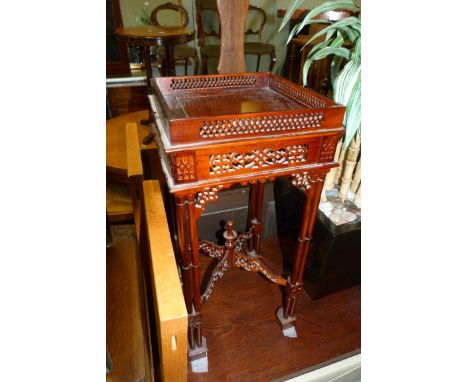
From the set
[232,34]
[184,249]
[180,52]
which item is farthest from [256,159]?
[180,52]

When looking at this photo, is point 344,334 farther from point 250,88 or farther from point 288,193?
point 250,88

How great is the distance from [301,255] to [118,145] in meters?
1.47

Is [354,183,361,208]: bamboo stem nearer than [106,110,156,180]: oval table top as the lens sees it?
Yes

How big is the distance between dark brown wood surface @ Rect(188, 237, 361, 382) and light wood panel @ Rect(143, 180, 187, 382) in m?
0.38

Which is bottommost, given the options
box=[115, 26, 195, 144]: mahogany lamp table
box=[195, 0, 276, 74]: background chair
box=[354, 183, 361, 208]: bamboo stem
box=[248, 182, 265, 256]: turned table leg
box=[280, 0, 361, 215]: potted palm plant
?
box=[248, 182, 265, 256]: turned table leg

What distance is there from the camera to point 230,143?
60 centimetres

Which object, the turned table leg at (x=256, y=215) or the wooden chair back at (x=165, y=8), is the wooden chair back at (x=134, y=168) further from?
the wooden chair back at (x=165, y=8)

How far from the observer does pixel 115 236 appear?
1283 mm

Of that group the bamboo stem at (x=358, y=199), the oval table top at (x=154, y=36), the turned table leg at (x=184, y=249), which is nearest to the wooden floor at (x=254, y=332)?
the turned table leg at (x=184, y=249)

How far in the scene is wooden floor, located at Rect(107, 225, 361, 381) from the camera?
87 cm

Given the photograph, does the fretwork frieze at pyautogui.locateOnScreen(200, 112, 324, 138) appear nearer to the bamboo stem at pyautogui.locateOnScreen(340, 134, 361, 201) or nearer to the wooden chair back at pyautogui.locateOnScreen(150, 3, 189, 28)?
the bamboo stem at pyautogui.locateOnScreen(340, 134, 361, 201)

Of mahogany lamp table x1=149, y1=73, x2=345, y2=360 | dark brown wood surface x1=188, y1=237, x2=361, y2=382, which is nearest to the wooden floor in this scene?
dark brown wood surface x1=188, y1=237, x2=361, y2=382

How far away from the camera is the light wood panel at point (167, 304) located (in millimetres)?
462

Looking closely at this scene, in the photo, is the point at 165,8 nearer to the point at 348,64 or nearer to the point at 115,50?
the point at 115,50
